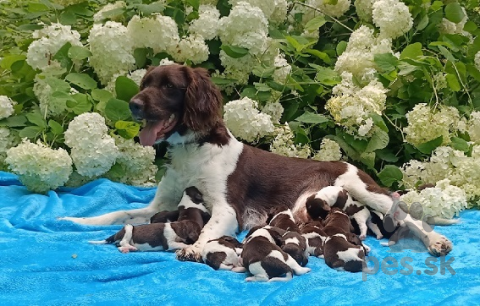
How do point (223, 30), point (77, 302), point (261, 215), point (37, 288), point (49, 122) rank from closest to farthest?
point (77, 302)
point (37, 288)
point (261, 215)
point (49, 122)
point (223, 30)

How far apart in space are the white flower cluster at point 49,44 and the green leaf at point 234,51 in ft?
3.84

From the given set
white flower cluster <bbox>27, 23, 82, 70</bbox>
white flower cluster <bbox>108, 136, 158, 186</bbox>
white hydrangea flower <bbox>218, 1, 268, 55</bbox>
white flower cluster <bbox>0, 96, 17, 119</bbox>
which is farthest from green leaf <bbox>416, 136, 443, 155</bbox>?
white flower cluster <bbox>0, 96, 17, 119</bbox>

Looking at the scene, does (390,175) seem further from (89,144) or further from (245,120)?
(89,144)

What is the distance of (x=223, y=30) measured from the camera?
477cm

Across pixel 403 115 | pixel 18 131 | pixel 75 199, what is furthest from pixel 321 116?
pixel 18 131

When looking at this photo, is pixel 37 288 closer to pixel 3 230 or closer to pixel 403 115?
pixel 3 230

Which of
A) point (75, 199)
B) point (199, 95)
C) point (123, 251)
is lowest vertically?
point (75, 199)

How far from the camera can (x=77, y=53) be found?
4.71 metres

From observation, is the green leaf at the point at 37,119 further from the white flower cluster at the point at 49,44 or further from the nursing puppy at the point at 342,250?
the nursing puppy at the point at 342,250

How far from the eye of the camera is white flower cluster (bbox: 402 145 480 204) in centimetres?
405

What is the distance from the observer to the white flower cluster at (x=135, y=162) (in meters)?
4.45

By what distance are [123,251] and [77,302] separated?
0.65m

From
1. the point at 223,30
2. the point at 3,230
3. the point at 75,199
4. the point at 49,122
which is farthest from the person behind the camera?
the point at 223,30

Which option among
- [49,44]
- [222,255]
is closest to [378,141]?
[222,255]
